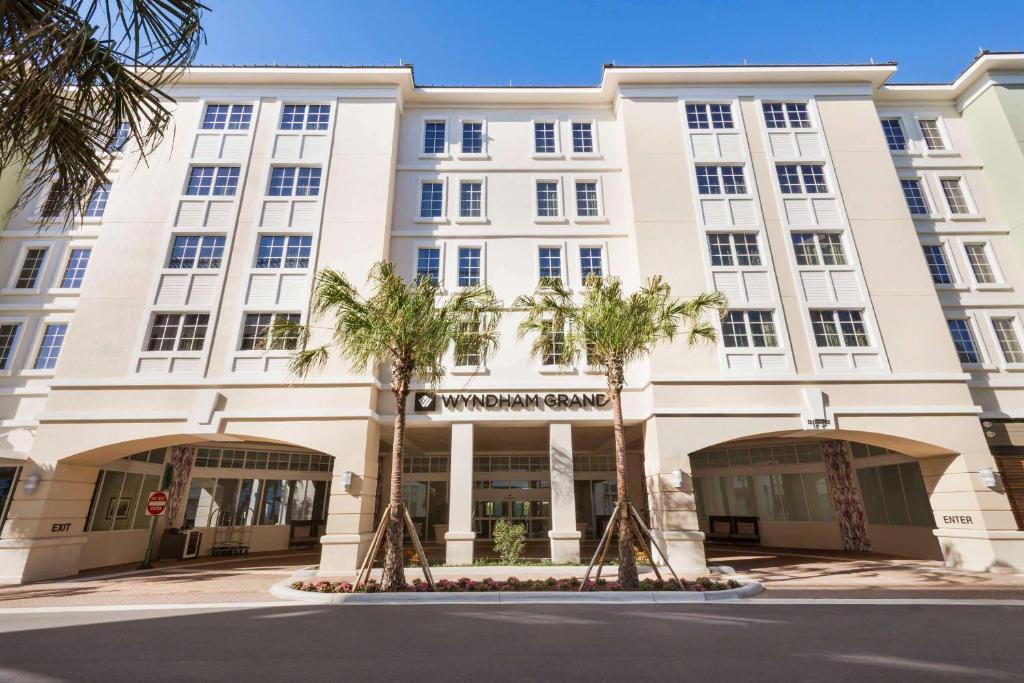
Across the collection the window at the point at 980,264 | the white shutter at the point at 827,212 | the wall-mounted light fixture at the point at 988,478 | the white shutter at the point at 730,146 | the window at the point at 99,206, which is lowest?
the wall-mounted light fixture at the point at 988,478

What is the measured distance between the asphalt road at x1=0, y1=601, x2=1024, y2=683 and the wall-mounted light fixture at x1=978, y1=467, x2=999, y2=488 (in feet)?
20.2

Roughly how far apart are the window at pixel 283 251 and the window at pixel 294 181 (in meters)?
1.87

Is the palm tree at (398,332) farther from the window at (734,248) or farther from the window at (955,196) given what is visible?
the window at (955,196)

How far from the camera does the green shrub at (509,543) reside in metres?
14.7

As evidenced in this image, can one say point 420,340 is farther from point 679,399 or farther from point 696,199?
point 696,199

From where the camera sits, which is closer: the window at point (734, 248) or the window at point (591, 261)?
the window at point (734, 248)

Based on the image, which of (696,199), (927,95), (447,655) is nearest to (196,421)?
(447,655)

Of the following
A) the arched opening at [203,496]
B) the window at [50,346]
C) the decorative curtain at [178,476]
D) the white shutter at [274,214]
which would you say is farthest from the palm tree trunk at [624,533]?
the window at [50,346]

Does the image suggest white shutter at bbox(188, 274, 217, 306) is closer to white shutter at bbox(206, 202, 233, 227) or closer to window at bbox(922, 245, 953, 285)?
white shutter at bbox(206, 202, 233, 227)

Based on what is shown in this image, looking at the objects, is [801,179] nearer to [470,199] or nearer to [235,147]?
[470,199]

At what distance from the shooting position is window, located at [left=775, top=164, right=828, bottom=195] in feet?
60.4

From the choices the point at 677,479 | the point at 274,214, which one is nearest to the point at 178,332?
the point at 274,214

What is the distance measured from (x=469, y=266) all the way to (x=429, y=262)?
5.13ft

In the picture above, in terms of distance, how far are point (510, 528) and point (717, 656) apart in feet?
30.8
